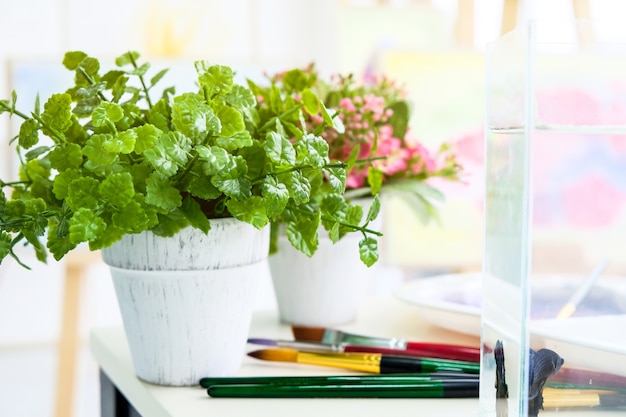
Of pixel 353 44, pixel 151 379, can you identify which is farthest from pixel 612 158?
pixel 151 379

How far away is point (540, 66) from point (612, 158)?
1140mm

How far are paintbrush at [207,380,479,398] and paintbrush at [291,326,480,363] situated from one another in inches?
2.8

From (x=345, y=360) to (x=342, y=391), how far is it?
55 mm

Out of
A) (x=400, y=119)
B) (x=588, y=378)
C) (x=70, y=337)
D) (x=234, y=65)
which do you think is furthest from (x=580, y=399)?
(x=234, y=65)

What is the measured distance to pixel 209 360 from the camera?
0.51 meters

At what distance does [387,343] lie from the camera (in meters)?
0.58

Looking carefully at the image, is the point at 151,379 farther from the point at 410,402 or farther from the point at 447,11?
the point at 447,11

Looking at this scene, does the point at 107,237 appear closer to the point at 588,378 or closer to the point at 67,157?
the point at 67,157

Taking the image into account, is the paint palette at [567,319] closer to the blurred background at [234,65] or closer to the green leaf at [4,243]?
the green leaf at [4,243]

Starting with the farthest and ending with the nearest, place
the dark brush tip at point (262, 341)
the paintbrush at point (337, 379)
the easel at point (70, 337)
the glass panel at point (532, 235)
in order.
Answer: the easel at point (70, 337)
the dark brush tip at point (262, 341)
the paintbrush at point (337, 379)
the glass panel at point (532, 235)

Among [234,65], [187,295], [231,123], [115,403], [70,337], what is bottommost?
[70,337]

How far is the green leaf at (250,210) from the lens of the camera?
431mm

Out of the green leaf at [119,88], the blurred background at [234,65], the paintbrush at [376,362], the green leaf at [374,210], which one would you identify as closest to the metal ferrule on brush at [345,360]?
the paintbrush at [376,362]

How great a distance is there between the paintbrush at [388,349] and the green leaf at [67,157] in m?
0.22
